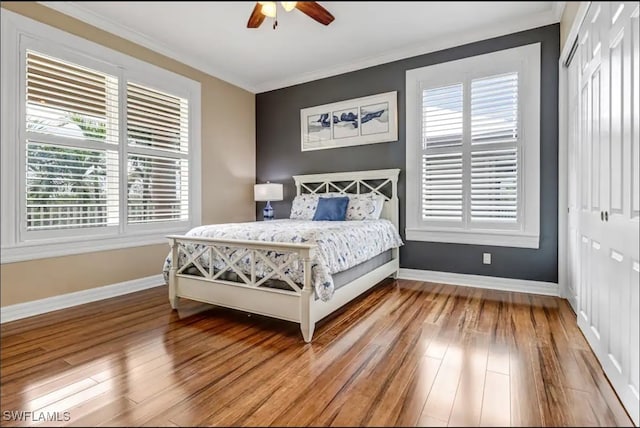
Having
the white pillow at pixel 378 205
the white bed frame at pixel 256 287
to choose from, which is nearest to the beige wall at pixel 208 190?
the white bed frame at pixel 256 287

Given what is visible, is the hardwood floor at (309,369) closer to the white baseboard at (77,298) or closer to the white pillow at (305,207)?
the white baseboard at (77,298)

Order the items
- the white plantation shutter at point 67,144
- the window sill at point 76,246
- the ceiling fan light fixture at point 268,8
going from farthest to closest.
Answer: the white plantation shutter at point 67,144 → the window sill at point 76,246 → the ceiling fan light fixture at point 268,8

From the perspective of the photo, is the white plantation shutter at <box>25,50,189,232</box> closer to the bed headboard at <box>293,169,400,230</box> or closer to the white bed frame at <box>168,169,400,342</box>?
the white bed frame at <box>168,169,400,342</box>

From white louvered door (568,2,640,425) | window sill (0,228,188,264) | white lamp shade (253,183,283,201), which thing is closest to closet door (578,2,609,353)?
white louvered door (568,2,640,425)

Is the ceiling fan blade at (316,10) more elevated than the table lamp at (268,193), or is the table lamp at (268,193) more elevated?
the ceiling fan blade at (316,10)

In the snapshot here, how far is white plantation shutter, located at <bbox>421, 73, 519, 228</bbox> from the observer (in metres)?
3.46

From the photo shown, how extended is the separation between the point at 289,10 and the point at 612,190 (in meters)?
1.82

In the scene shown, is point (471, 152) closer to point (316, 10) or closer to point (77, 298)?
point (316, 10)

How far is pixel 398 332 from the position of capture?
2496 mm

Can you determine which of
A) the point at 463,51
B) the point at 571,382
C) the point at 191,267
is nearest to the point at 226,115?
the point at 191,267

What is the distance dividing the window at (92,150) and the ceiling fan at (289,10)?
901 mm

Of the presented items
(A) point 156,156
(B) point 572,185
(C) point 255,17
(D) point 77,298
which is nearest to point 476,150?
(B) point 572,185

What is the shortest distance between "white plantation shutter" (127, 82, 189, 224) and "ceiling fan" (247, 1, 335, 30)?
259 centimetres

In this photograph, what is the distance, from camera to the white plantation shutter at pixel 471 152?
346cm
